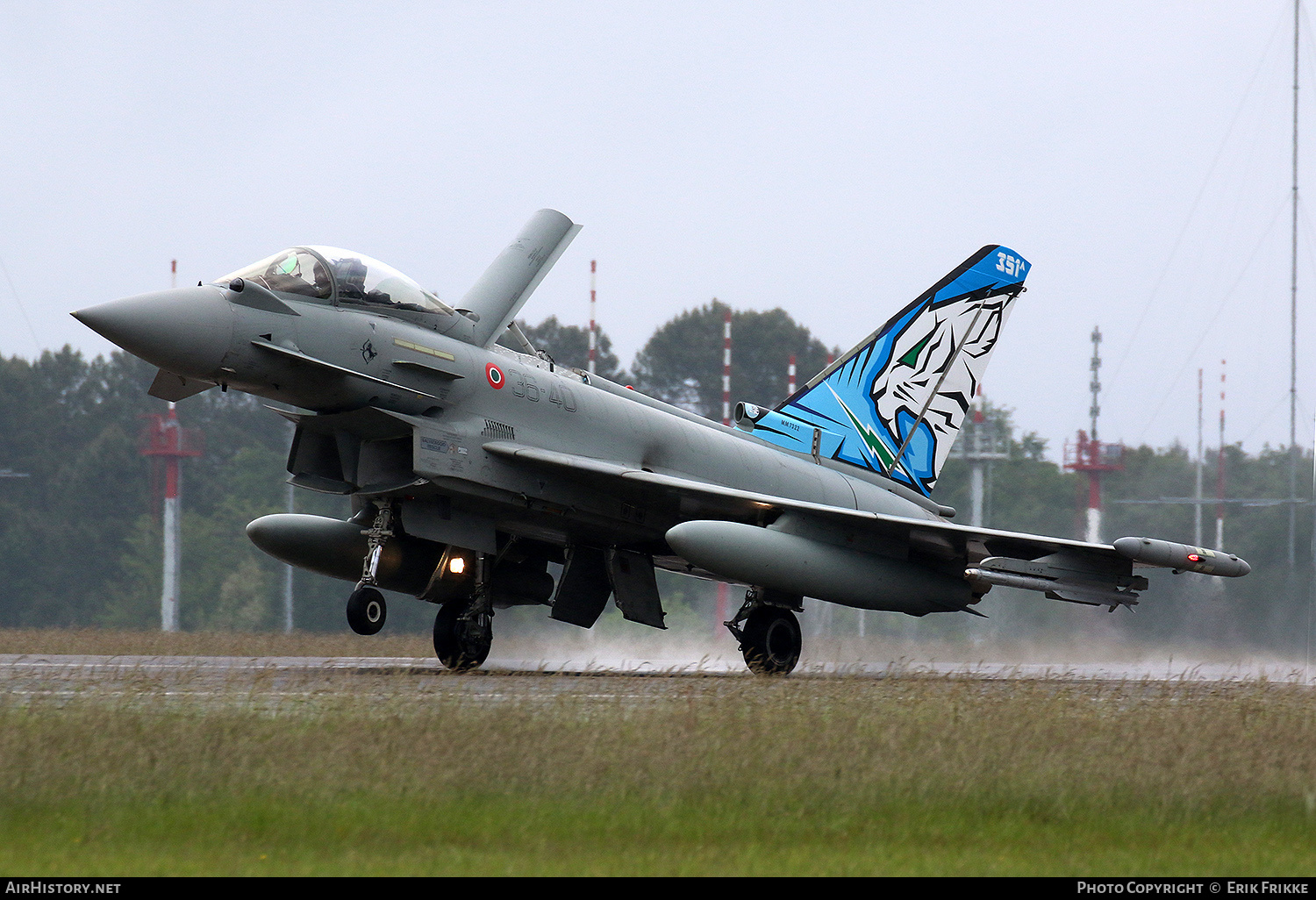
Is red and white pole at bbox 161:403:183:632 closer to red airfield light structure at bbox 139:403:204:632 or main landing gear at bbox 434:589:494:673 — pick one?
red airfield light structure at bbox 139:403:204:632

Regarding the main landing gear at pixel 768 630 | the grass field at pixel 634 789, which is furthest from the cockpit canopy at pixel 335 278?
the main landing gear at pixel 768 630

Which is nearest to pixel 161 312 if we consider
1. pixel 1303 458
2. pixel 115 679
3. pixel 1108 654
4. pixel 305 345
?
pixel 305 345

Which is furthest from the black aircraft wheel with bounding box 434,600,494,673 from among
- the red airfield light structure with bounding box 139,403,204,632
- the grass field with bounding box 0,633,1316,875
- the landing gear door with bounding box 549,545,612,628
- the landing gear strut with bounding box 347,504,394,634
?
the red airfield light structure with bounding box 139,403,204,632

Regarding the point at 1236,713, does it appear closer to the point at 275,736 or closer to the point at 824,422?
the point at 275,736

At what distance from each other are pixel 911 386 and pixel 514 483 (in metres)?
6.12

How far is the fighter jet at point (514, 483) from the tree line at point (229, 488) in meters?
14.6

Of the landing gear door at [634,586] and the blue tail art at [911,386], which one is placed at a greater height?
the blue tail art at [911,386]

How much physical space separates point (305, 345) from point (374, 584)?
2.26 meters

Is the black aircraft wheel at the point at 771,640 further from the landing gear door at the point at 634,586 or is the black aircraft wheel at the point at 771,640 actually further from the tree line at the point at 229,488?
the tree line at the point at 229,488

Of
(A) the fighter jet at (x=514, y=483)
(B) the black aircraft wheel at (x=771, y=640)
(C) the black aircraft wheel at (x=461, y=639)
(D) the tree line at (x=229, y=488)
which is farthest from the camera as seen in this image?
(D) the tree line at (x=229, y=488)

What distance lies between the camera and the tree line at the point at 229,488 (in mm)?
31406

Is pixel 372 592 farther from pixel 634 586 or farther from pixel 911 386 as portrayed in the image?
pixel 911 386

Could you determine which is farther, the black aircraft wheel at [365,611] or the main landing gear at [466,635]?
the main landing gear at [466,635]

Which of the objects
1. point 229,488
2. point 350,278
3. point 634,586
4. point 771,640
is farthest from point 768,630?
point 229,488
